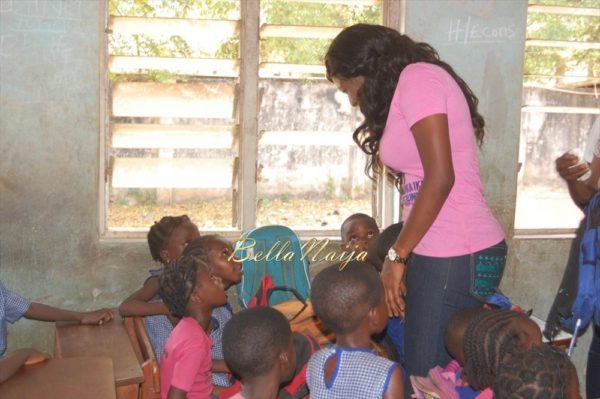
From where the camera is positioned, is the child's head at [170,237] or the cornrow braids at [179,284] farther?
the child's head at [170,237]

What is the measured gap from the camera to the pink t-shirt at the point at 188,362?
2.71 m

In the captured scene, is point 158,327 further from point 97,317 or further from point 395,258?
point 395,258

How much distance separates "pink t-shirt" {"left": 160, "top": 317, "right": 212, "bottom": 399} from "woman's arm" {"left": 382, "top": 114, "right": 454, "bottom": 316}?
0.89 m

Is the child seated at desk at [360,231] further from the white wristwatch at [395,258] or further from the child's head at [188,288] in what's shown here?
the white wristwatch at [395,258]

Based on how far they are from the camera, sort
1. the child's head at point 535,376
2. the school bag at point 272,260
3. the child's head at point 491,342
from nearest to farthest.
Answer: the child's head at point 535,376 → the child's head at point 491,342 → the school bag at point 272,260

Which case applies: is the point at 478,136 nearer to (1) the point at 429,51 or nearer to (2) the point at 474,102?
(2) the point at 474,102

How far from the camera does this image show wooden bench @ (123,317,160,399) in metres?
2.92

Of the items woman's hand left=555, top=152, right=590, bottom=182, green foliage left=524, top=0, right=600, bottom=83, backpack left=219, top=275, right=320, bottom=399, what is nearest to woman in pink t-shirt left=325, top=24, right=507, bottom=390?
backpack left=219, top=275, right=320, bottom=399

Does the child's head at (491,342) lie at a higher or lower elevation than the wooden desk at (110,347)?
higher

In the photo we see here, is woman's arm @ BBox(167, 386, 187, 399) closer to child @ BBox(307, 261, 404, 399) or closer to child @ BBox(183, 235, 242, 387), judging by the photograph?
child @ BBox(183, 235, 242, 387)

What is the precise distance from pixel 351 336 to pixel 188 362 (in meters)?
0.66

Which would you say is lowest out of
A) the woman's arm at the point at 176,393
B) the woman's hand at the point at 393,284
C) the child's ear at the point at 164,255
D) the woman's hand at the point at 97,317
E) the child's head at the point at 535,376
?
the woman's arm at the point at 176,393

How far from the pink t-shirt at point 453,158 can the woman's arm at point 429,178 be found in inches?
2.0

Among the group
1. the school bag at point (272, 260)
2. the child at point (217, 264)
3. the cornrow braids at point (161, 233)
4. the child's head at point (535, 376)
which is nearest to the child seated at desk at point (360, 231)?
the school bag at point (272, 260)
